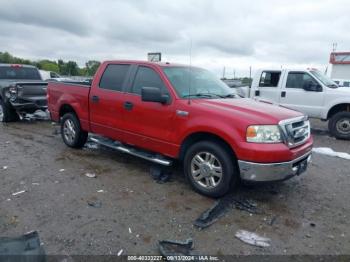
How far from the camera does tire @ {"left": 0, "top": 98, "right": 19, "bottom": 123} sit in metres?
9.48

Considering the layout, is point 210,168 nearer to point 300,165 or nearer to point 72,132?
point 300,165

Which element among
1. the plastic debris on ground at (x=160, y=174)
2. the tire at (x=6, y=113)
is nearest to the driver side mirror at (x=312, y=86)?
the plastic debris on ground at (x=160, y=174)

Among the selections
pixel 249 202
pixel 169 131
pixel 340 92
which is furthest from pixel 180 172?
pixel 340 92

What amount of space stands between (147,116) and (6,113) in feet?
22.0

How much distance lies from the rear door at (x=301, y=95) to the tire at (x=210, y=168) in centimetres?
587

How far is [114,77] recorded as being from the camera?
18.3 feet

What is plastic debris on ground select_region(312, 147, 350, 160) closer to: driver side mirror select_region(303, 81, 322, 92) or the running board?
driver side mirror select_region(303, 81, 322, 92)

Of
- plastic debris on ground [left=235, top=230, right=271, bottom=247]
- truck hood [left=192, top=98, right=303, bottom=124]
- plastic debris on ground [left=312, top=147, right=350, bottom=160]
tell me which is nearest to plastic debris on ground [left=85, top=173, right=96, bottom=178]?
truck hood [left=192, top=98, right=303, bottom=124]

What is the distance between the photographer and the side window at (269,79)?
9.55 metres

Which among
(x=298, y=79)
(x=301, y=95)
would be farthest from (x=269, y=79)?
(x=301, y=95)

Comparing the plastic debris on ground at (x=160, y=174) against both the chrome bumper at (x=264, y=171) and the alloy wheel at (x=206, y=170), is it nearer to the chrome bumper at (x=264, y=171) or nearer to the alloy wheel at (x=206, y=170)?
the alloy wheel at (x=206, y=170)

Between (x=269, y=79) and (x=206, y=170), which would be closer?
(x=206, y=170)

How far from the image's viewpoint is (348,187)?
4.91m

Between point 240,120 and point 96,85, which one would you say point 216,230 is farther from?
point 96,85
